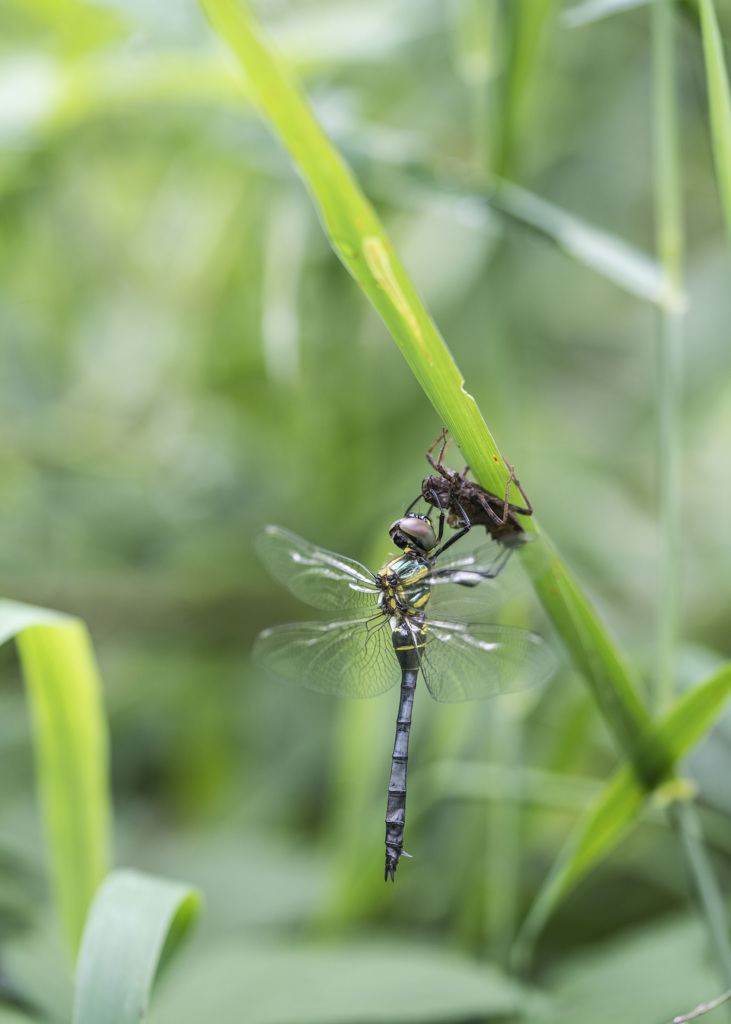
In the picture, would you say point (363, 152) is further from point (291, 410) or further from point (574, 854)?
point (574, 854)

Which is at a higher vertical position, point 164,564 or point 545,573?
point 164,564

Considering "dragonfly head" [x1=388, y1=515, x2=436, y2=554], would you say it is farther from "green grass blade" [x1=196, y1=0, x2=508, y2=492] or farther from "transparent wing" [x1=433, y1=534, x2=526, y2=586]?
"green grass blade" [x1=196, y1=0, x2=508, y2=492]

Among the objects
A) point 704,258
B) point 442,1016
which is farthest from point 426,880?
point 704,258

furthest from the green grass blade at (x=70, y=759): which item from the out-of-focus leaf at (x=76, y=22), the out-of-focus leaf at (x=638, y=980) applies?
the out-of-focus leaf at (x=76, y=22)

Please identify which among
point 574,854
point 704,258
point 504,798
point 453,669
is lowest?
point 574,854

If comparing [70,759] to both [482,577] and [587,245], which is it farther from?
[587,245]

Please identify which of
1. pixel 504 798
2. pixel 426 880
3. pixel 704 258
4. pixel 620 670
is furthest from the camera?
pixel 704 258

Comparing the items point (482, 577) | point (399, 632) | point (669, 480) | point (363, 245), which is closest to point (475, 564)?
point (482, 577)
